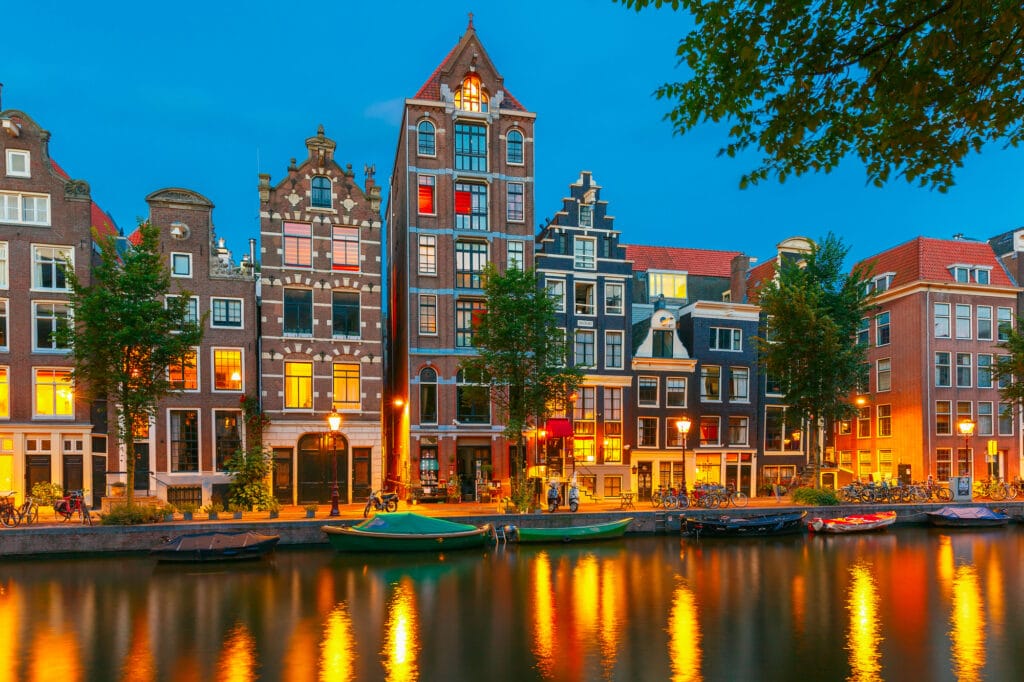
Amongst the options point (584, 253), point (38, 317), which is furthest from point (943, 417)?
point (38, 317)

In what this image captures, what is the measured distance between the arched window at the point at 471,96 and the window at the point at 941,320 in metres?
35.1

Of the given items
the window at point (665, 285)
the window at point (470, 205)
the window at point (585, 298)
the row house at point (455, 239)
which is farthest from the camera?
the window at point (665, 285)

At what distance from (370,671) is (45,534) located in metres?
20.7

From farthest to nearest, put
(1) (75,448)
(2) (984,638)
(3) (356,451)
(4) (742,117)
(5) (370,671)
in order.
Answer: (3) (356,451), (1) (75,448), (2) (984,638), (5) (370,671), (4) (742,117)

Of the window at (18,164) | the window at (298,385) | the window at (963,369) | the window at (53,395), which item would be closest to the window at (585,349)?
the window at (298,385)

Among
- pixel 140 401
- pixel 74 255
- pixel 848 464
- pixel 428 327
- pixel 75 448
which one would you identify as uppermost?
pixel 74 255

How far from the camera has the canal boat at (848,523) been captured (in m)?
36.2

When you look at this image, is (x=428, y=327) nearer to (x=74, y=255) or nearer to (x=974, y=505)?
(x=74, y=255)

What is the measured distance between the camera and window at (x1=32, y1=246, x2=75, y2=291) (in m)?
38.4

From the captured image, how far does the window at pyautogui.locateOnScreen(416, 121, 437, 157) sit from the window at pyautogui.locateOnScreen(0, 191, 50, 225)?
20116 mm

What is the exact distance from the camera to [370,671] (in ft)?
50.7

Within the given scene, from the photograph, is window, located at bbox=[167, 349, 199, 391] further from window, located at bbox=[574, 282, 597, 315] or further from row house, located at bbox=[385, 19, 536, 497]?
window, located at bbox=[574, 282, 597, 315]

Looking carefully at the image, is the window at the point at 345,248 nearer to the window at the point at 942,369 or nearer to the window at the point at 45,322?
the window at the point at 45,322

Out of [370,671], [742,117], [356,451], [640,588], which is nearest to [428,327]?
[356,451]
